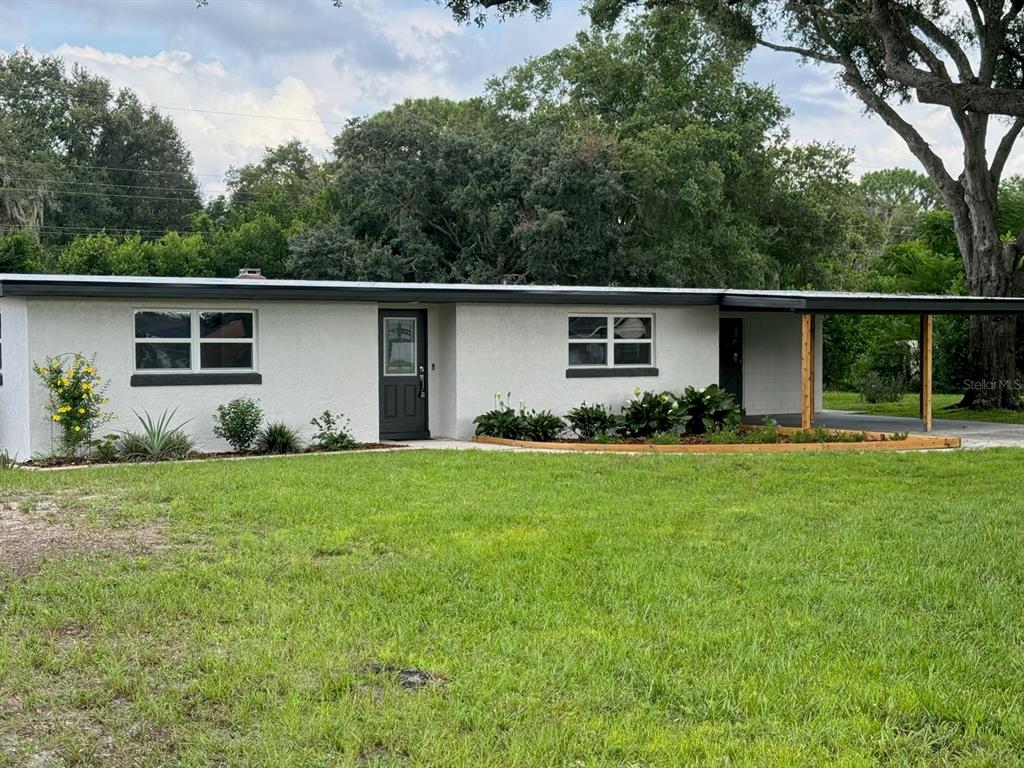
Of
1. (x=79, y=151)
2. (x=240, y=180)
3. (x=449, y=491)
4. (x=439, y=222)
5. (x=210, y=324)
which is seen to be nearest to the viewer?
(x=449, y=491)

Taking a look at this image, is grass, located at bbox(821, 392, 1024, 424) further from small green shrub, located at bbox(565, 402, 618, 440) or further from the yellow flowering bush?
the yellow flowering bush

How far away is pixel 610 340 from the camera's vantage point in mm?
19094

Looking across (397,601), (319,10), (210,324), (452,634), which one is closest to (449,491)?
(397,601)

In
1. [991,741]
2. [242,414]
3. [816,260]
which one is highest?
[816,260]

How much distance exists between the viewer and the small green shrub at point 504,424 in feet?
56.5

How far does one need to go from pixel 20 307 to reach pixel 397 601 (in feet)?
33.8

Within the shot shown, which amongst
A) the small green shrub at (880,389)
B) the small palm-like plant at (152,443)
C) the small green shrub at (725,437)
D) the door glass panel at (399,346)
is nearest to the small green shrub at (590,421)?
the small green shrub at (725,437)

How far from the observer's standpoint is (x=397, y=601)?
6.62 meters

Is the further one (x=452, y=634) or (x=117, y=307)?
(x=117, y=307)

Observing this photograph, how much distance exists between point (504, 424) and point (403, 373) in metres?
1.97

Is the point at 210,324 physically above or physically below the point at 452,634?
above

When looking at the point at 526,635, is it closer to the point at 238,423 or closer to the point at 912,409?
the point at 238,423

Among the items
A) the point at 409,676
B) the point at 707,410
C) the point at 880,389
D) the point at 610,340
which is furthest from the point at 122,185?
the point at 409,676

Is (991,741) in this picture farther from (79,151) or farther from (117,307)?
(79,151)
